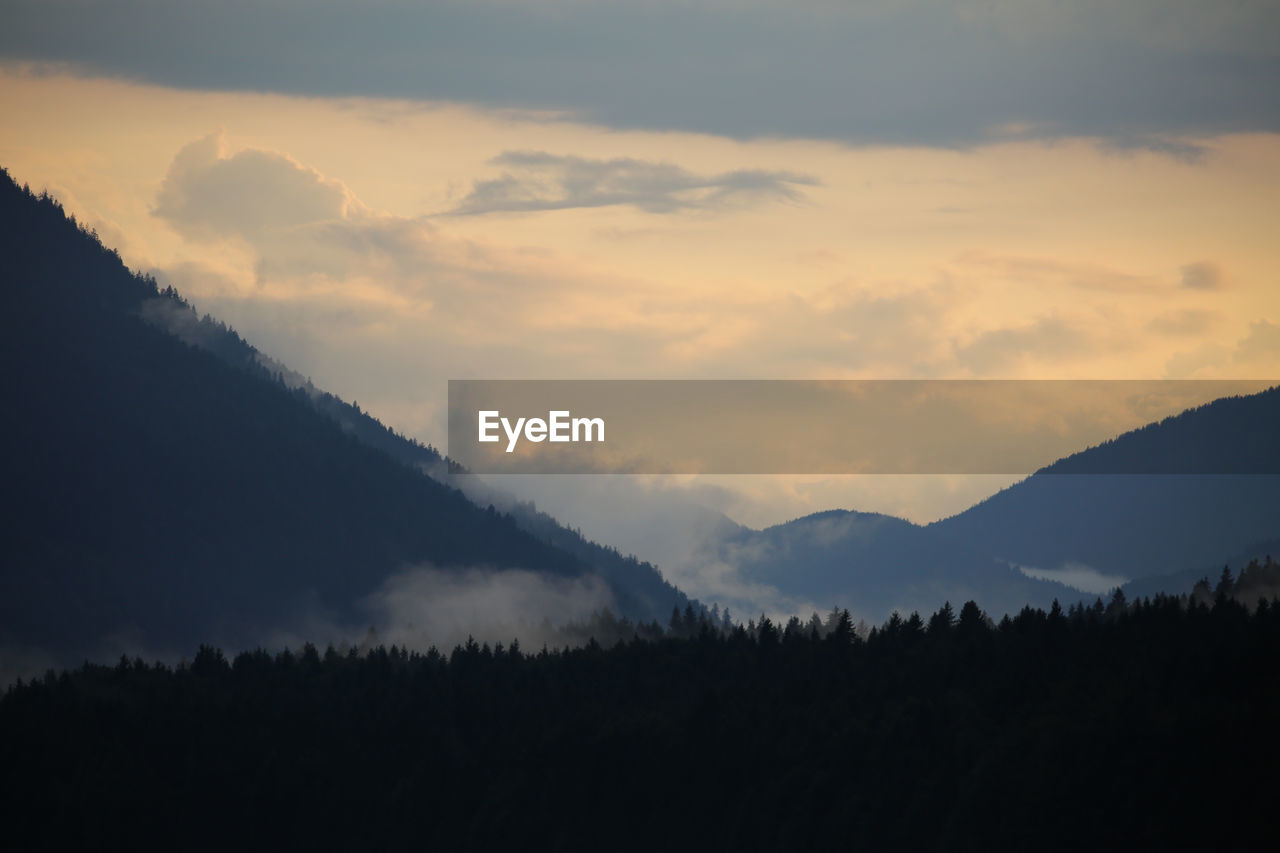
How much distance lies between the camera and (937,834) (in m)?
166

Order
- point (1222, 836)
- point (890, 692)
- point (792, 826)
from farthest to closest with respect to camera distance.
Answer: point (890, 692) → point (792, 826) → point (1222, 836)

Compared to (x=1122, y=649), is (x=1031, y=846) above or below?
below

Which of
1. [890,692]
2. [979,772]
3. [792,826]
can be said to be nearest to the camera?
[979,772]

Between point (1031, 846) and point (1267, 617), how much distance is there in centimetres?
4415

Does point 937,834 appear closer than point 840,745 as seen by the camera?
Yes

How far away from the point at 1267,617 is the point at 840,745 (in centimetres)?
4747

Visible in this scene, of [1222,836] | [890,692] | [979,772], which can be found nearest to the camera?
[1222,836]

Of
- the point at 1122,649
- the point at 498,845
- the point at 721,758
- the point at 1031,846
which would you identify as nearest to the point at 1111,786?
the point at 1031,846

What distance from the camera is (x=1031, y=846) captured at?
156m

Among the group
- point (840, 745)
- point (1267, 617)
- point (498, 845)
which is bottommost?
point (498, 845)

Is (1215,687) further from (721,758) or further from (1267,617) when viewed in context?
(721,758)

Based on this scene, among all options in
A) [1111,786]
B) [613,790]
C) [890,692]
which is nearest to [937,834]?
[1111,786]

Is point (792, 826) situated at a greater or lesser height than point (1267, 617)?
A: lesser

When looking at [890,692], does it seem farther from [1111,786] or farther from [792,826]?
[1111,786]
